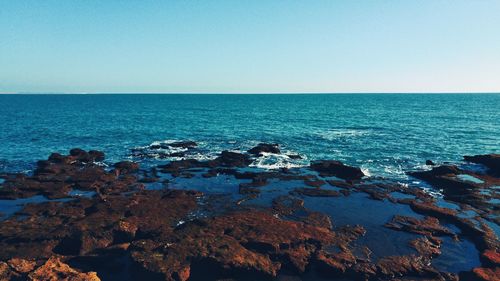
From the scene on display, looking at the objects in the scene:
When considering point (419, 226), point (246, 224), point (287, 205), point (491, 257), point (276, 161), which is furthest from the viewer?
point (276, 161)

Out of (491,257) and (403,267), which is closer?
(403,267)

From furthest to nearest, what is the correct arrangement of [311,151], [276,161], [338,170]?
1. [311,151]
2. [276,161]
3. [338,170]

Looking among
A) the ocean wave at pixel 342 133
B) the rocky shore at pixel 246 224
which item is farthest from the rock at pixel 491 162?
the ocean wave at pixel 342 133

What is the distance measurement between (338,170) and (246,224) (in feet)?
71.0

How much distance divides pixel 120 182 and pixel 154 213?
12.1 metres

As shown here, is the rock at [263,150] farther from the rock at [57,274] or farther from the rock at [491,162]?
the rock at [57,274]

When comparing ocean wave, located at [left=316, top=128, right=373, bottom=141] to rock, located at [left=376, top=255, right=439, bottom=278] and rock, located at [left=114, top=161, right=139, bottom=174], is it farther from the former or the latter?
rock, located at [left=376, top=255, right=439, bottom=278]

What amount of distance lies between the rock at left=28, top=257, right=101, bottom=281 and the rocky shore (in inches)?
2.3

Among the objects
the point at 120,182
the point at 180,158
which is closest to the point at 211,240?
the point at 120,182

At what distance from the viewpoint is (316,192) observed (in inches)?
1415

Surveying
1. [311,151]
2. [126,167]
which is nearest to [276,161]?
[311,151]

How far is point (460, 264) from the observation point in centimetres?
2219

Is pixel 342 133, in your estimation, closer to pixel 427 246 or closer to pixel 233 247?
pixel 427 246

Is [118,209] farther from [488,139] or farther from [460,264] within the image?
[488,139]
